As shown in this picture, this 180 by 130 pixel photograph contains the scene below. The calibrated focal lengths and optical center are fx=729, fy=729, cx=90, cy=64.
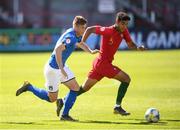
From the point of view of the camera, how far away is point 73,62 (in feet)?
110

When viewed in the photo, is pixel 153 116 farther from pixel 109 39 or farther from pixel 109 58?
pixel 109 39

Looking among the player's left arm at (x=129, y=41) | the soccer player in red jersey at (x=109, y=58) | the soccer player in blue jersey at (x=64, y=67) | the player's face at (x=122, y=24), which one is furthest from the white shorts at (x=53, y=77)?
the player's left arm at (x=129, y=41)

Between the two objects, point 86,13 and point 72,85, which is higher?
point 72,85

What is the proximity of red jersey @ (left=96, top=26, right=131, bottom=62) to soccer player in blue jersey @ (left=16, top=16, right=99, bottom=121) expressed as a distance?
2.92 ft

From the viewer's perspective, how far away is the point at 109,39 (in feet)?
53.6

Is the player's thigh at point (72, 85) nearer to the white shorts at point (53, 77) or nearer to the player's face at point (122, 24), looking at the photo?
the white shorts at point (53, 77)

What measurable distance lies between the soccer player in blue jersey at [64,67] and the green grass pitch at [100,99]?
0.45 m

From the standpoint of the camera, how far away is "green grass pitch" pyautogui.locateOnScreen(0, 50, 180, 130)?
14.4 meters

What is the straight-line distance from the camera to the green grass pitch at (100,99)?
1441 centimetres

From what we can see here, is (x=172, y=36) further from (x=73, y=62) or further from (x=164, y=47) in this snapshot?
(x=73, y=62)

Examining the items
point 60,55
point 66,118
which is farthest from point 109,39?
point 66,118

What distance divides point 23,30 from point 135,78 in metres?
17.3

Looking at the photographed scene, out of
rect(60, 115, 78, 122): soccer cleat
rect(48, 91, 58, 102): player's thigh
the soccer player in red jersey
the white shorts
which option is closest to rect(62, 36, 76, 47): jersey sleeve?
the white shorts

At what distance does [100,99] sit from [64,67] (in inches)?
163
